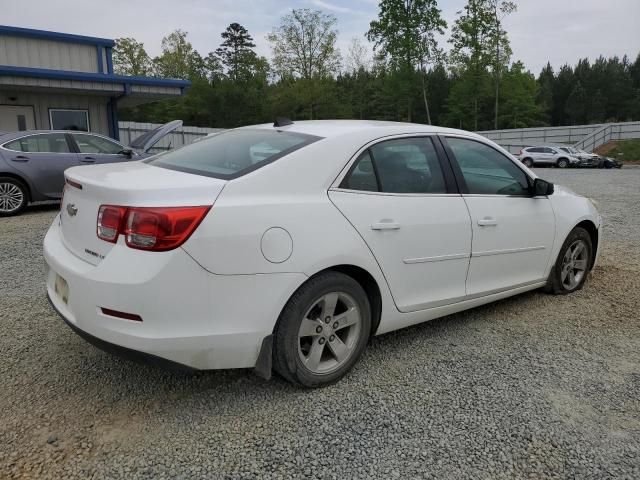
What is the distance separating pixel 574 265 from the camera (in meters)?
4.73

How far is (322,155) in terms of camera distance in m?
2.93

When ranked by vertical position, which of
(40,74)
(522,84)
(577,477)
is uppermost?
(522,84)

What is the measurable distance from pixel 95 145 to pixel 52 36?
23.2 ft

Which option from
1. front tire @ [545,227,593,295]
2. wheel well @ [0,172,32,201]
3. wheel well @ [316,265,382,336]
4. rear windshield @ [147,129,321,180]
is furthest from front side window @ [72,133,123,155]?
front tire @ [545,227,593,295]

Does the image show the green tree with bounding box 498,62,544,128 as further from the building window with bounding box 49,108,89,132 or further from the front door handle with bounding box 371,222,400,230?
the front door handle with bounding box 371,222,400,230

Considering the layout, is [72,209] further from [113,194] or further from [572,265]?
[572,265]

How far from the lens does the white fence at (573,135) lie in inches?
1555

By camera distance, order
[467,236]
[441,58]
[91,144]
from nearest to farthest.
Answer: [467,236] → [91,144] → [441,58]

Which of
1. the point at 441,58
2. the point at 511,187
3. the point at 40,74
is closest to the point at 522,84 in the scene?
the point at 441,58

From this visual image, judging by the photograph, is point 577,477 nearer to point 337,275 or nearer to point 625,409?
point 625,409

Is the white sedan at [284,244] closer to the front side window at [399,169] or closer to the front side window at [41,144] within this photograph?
the front side window at [399,169]


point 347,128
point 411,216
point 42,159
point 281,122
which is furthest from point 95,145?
point 411,216

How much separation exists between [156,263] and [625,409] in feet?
8.54

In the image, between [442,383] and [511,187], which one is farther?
[511,187]
